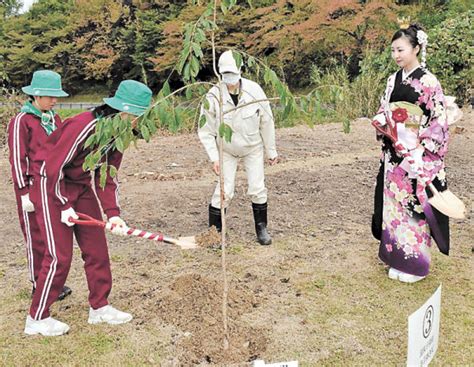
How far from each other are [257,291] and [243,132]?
1.26 meters

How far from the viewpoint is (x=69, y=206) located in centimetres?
322

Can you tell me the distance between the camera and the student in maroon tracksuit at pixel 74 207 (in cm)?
310

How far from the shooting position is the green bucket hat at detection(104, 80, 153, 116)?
308 cm

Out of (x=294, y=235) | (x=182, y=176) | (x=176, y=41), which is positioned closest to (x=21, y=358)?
(x=294, y=235)

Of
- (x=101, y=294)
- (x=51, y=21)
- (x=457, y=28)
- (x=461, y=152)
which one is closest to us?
(x=101, y=294)

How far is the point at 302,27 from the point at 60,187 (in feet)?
39.4

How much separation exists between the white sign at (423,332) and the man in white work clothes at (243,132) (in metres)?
2.00

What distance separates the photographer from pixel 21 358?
3.27 meters

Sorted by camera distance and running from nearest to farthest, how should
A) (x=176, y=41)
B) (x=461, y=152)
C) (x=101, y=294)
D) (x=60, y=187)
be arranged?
1. (x=60, y=187)
2. (x=101, y=294)
3. (x=461, y=152)
4. (x=176, y=41)

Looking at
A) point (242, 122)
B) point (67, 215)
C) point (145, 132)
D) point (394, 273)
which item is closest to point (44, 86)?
point (67, 215)

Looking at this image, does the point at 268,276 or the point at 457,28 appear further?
the point at 457,28

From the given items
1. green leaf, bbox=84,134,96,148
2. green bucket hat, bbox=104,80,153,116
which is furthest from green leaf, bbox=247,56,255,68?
green leaf, bbox=84,134,96,148

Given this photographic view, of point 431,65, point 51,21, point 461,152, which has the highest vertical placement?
point 51,21

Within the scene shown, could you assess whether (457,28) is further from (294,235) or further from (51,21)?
(51,21)
